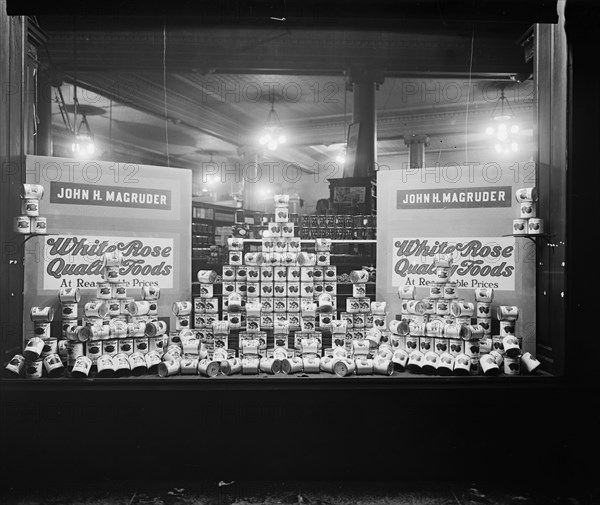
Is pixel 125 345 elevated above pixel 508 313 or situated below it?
below

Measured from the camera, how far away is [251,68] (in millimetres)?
7516

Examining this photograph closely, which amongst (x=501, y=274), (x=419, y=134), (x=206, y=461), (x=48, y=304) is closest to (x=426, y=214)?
(x=501, y=274)

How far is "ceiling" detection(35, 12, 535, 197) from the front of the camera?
282 inches

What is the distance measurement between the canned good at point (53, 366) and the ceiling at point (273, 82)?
101 inches

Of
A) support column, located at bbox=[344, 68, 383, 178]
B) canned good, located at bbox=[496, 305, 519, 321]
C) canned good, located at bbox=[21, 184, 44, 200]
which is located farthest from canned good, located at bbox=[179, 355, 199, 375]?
support column, located at bbox=[344, 68, 383, 178]

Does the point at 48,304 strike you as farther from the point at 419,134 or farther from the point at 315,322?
the point at 419,134

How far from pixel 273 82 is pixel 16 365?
855cm

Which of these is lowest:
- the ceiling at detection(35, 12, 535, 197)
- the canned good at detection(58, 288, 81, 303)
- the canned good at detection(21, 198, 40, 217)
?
the canned good at detection(58, 288, 81, 303)

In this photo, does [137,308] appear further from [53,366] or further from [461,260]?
[461,260]

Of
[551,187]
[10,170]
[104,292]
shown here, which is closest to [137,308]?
[104,292]

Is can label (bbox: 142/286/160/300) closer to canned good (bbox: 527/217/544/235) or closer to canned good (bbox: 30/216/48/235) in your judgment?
canned good (bbox: 30/216/48/235)

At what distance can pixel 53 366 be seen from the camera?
3465 mm

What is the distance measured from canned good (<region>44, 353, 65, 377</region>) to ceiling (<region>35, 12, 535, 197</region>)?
2.55 meters

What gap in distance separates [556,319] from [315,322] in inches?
72.6
